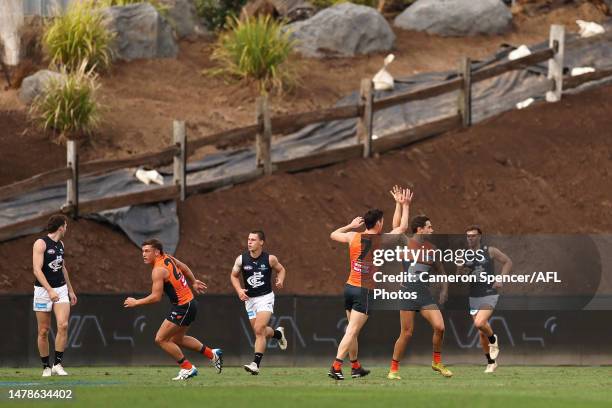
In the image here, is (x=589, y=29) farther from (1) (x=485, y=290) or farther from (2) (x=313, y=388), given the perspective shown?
(2) (x=313, y=388)

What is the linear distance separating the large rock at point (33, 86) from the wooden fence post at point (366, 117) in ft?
21.1

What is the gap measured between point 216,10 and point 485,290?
63.1 feet

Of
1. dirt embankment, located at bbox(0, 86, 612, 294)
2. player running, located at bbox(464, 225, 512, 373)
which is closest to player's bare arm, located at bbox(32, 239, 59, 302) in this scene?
player running, located at bbox(464, 225, 512, 373)

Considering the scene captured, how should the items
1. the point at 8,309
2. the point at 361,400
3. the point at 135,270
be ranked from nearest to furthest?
the point at 361,400
the point at 8,309
the point at 135,270

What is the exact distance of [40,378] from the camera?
53.9 feet

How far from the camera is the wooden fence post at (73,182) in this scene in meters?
23.8

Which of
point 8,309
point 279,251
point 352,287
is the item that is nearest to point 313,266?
point 279,251

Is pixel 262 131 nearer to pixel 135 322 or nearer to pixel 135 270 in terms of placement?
pixel 135 270

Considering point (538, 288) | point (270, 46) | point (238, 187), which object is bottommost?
point (538, 288)

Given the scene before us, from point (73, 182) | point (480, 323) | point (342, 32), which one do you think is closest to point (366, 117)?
point (73, 182)

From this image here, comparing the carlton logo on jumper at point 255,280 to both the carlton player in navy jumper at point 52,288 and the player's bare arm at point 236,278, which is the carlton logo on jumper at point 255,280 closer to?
the player's bare arm at point 236,278

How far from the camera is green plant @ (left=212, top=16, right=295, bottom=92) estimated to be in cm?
3159

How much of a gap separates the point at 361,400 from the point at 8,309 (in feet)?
28.0

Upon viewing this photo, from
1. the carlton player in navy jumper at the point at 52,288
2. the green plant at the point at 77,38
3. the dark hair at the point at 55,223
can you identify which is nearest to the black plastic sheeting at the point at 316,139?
the green plant at the point at 77,38
